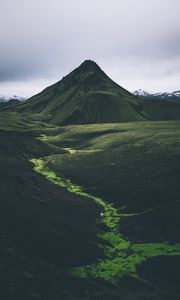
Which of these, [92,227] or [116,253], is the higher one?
[92,227]

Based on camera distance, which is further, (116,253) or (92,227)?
(92,227)

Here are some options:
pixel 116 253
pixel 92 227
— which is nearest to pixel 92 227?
pixel 92 227

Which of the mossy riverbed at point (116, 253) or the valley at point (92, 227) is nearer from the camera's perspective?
the valley at point (92, 227)

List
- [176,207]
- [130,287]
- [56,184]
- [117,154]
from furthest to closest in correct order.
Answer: [117,154], [56,184], [176,207], [130,287]

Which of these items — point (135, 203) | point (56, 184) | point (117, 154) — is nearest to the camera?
point (135, 203)

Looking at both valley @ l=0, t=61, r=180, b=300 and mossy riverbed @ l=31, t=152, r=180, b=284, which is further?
mossy riverbed @ l=31, t=152, r=180, b=284

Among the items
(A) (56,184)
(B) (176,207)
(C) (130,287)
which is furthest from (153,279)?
(A) (56,184)

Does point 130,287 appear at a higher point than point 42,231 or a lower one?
lower

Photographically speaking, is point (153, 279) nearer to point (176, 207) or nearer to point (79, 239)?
point (79, 239)

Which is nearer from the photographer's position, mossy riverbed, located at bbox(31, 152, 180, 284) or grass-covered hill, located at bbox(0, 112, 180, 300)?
grass-covered hill, located at bbox(0, 112, 180, 300)

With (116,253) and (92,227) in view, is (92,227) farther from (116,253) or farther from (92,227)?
(116,253)

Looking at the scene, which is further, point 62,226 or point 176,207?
point 176,207
